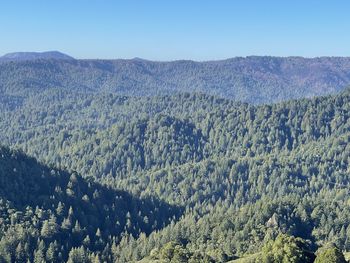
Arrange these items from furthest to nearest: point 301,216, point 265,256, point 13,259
→ point 301,216 → point 13,259 → point 265,256

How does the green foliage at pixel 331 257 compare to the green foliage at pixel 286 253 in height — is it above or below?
above

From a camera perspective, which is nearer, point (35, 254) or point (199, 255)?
point (199, 255)

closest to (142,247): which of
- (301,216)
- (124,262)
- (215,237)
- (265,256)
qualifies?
(124,262)

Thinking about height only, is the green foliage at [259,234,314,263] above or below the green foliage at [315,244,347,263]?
below

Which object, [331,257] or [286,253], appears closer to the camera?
[331,257]

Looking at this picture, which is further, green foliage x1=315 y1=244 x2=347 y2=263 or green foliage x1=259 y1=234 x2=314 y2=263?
green foliage x1=259 y1=234 x2=314 y2=263

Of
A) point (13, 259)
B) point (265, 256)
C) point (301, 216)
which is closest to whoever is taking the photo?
point (265, 256)

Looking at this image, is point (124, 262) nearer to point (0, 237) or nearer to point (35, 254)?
point (35, 254)

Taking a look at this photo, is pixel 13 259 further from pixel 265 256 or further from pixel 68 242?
pixel 265 256

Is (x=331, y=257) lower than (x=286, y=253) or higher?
higher

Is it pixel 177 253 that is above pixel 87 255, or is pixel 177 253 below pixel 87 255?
above
